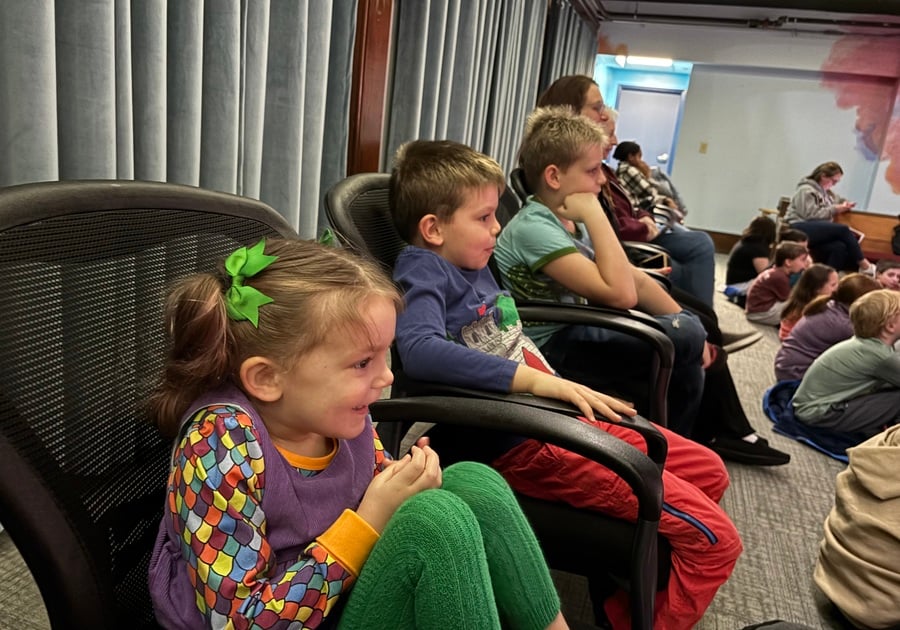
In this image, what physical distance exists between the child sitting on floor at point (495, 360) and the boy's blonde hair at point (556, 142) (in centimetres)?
44

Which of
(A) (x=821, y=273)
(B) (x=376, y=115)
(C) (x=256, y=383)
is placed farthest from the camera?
(A) (x=821, y=273)

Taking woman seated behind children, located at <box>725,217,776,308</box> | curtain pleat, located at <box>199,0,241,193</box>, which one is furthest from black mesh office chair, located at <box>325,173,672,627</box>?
woman seated behind children, located at <box>725,217,776,308</box>

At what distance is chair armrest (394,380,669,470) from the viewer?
3.49 feet

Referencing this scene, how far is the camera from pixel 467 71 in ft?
10.5

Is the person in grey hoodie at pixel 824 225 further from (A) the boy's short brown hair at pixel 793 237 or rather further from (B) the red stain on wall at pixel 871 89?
(B) the red stain on wall at pixel 871 89

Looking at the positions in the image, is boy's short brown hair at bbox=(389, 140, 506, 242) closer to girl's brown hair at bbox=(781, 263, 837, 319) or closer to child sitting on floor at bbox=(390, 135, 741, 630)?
child sitting on floor at bbox=(390, 135, 741, 630)

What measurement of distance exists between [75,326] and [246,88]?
123 centimetres

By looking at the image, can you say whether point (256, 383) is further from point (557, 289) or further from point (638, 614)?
point (557, 289)

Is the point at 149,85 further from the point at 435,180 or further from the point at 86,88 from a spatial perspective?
the point at 435,180

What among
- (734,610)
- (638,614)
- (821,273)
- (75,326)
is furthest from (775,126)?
(75,326)

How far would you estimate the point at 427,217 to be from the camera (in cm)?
129

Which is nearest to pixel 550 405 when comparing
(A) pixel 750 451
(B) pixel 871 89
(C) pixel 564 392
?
(C) pixel 564 392

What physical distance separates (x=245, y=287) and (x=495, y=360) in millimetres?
501

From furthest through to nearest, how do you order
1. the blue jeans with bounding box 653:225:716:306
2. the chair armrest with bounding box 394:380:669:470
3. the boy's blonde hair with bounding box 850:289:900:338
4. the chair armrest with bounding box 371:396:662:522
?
the blue jeans with bounding box 653:225:716:306, the boy's blonde hair with bounding box 850:289:900:338, the chair armrest with bounding box 394:380:669:470, the chair armrest with bounding box 371:396:662:522
